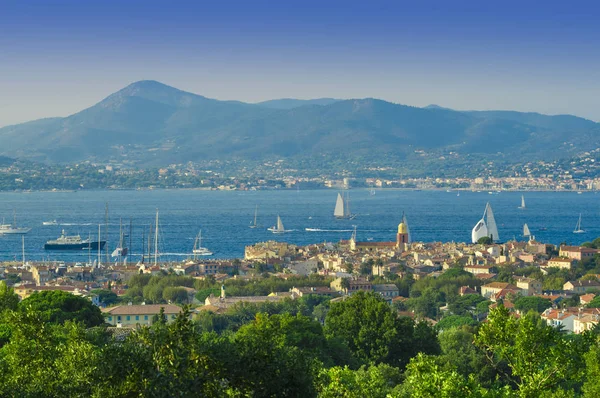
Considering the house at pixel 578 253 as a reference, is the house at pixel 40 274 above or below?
Result: below

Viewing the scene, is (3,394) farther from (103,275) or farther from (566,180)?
(566,180)

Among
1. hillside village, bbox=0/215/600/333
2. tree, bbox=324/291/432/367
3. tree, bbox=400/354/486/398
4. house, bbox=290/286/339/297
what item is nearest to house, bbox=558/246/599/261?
hillside village, bbox=0/215/600/333

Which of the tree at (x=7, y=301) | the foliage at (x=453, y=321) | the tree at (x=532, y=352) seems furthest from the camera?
the foliage at (x=453, y=321)

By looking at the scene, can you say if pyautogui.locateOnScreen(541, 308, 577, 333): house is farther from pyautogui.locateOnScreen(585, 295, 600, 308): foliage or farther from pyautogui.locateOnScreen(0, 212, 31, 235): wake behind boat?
pyautogui.locateOnScreen(0, 212, 31, 235): wake behind boat

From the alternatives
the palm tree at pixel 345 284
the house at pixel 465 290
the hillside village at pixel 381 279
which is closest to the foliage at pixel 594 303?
the hillside village at pixel 381 279

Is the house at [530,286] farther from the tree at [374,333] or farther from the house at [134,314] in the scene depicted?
the tree at [374,333]

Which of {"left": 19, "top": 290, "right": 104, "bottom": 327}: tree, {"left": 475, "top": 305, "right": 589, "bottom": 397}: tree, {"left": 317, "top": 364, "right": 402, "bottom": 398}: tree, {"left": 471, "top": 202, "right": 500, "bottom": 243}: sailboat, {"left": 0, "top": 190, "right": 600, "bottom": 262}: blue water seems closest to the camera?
{"left": 475, "top": 305, "right": 589, "bottom": 397}: tree
